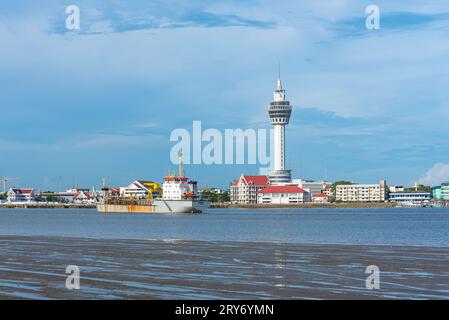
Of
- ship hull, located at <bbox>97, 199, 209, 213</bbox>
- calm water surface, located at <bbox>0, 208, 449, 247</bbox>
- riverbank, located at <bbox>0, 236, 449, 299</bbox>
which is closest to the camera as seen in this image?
riverbank, located at <bbox>0, 236, 449, 299</bbox>

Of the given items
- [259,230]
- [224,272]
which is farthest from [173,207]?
[224,272]

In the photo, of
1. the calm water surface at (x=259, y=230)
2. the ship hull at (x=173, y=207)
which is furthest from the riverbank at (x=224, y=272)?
the ship hull at (x=173, y=207)

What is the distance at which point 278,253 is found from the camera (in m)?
36.8

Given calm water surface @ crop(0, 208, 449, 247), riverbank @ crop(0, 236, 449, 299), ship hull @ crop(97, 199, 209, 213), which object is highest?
ship hull @ crop(97, 199, 209, 213)

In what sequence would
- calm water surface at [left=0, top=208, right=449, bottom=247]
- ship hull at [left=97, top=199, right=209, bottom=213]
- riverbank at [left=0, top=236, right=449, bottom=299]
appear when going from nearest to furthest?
riverbank at [left=0, top=236, right=449, bottom=299]
calm water surface at [left=0, top=208, right=449, bottom=247]
ship hull at [left=97, top=199, right=209, bottom=213]

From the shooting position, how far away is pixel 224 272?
26.9 m

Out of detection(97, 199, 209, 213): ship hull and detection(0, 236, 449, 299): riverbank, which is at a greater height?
detection(97, 199, 209, 213): ship hull

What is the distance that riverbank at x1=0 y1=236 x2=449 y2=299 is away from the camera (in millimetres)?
21031

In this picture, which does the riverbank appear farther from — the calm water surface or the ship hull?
the ship hull

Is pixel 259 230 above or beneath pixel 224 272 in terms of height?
beneath

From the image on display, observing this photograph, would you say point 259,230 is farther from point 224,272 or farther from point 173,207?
point 173,207

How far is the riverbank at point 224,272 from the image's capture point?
21.0 meters

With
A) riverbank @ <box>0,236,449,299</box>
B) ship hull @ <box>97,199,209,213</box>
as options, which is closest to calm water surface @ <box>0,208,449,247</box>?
riverbank @ <box>0,236,449,299</box>
